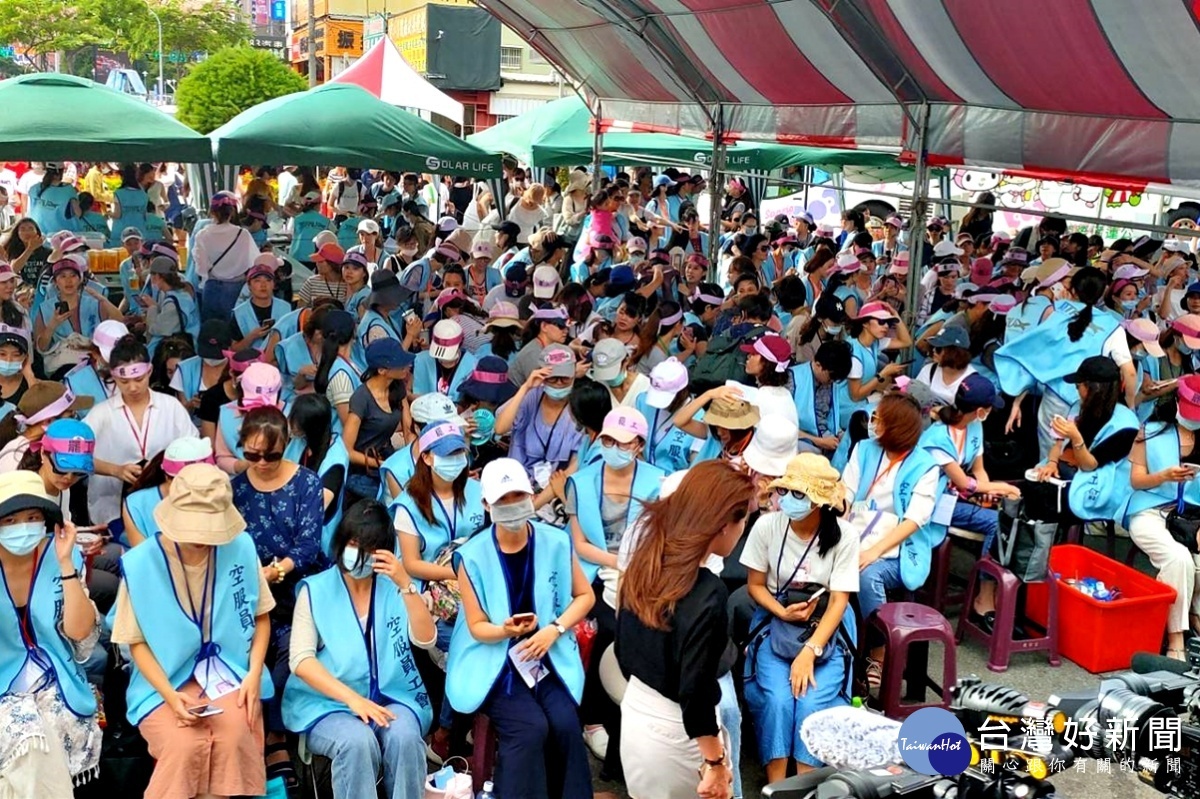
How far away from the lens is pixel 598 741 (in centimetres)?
448

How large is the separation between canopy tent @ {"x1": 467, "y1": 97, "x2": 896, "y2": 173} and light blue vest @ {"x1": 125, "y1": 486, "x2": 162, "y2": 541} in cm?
852

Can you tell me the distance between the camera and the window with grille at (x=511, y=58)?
38344 millimetres

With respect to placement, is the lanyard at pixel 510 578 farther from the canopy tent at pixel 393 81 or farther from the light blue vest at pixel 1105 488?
the canopy tent at pixel 393 81

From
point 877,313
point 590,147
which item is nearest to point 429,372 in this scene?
point 877,313

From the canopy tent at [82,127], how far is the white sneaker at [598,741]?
17.7 ft

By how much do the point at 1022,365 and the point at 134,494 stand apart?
15.8 feet

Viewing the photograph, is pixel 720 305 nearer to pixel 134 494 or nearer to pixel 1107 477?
pixel 1107 477

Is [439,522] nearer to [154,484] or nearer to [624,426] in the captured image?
[624,426]

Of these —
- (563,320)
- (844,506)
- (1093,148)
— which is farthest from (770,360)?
(1093,148)

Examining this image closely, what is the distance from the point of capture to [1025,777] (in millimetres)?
2312

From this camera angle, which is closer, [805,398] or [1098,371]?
[1098,371]

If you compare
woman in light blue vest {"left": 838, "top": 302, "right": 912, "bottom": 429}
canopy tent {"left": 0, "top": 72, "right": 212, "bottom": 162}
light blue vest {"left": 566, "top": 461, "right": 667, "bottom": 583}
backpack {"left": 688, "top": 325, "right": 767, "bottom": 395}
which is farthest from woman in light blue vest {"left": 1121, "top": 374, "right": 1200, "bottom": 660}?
canopy tent {"left": 0, "top": 72, "right": 212, "bottom": 162}

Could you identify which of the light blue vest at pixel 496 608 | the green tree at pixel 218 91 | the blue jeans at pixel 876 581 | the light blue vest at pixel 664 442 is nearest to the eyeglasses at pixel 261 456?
the light blue vest at pixel 496 608

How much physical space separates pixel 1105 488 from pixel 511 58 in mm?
35695
